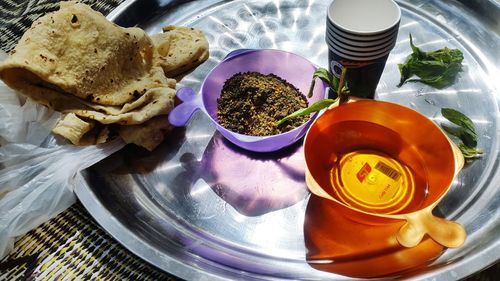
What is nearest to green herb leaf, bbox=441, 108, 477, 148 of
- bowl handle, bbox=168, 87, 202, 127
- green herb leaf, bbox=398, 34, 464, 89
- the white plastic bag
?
green herb leaf, bbox=398, 34, 464, 89

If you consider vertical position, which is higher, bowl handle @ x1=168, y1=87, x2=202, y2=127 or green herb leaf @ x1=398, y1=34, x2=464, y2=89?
bowl handle @ x1=168, y1=87, x2=202, y2=127

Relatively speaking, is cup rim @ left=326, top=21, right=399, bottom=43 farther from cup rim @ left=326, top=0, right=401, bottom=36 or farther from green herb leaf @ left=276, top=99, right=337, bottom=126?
green herb leaf @ left=276, top=99, right=337, bottom=126

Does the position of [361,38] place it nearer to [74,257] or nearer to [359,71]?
[359,71]

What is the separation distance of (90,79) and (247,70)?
343 mm

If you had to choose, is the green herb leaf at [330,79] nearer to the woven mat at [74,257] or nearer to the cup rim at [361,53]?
the cup rim at [361,53]

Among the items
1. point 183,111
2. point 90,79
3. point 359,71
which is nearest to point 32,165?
point 90,79

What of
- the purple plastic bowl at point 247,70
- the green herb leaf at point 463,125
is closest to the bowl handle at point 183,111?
the purple plastic bowl at point 247,70

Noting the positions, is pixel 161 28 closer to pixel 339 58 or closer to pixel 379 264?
pixel 339 58

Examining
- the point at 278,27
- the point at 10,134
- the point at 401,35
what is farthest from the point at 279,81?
Result: the point at 10,134

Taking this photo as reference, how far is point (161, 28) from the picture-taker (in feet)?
3.86

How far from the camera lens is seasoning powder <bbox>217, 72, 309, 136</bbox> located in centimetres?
91

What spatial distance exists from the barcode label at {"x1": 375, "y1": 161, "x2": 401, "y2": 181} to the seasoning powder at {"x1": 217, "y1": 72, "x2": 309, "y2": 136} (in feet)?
0.55

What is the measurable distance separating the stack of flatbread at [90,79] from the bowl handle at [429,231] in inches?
19.6

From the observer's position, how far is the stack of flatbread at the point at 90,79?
860mm
